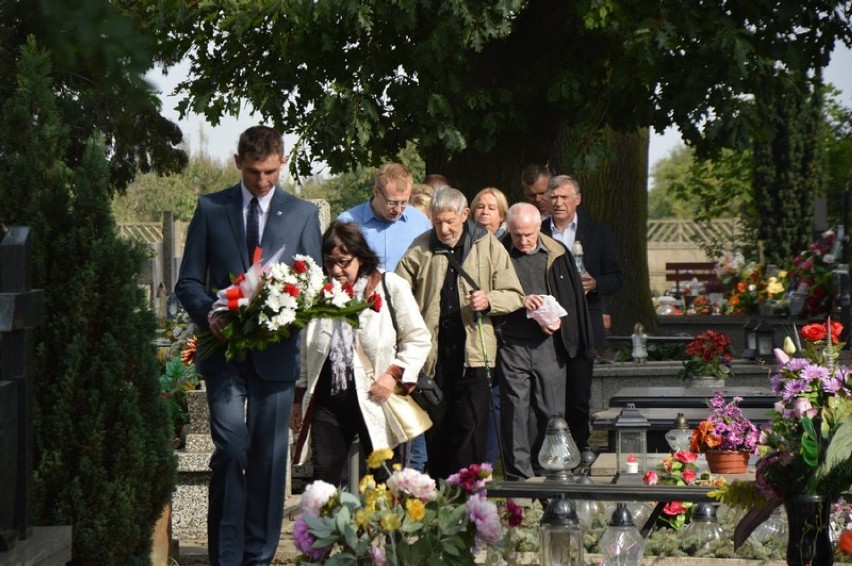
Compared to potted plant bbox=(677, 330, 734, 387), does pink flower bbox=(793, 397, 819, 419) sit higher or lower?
lower

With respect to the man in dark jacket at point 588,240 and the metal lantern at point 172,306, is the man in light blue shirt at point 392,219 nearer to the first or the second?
the man in dark jacket at point 588,240

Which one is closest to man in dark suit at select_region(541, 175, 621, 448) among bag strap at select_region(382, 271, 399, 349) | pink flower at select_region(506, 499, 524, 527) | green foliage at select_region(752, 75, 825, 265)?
bag strap at select_region(382, 271, 399, 349)

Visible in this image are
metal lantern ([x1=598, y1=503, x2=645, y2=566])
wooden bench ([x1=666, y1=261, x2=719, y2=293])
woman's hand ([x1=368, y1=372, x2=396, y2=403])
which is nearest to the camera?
metal lantern ([x1=598, y1=503, x2=645, y2=566])

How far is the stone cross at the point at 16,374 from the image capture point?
592 centimetres

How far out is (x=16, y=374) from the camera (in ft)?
19.8

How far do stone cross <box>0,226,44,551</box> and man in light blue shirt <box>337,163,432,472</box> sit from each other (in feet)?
12.3

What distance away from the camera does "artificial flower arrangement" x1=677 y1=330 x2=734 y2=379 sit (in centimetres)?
1399

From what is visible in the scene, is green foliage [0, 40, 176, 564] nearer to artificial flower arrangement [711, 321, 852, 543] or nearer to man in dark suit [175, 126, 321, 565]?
man in dark suit [175, 126, 321, 565]

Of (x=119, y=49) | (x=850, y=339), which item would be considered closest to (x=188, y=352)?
(x=119, y=49)

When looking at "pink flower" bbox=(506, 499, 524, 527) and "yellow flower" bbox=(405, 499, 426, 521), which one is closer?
"yellow flower" bbox=(405, 499, 426, 521)

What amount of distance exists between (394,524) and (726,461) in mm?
4567

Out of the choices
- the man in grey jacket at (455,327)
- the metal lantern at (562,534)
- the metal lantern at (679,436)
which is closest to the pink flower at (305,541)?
the metal lantern at (562,534)

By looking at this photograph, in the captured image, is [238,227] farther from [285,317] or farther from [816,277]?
[816,277]

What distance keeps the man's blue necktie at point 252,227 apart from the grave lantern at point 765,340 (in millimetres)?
8238
